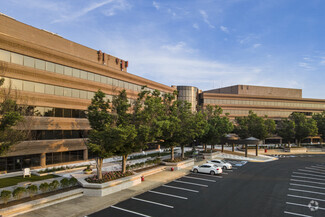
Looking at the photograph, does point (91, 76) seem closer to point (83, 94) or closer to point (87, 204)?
point (83, 94)

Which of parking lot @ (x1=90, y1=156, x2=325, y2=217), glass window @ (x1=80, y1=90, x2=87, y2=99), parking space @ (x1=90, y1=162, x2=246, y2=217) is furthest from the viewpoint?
glass window @ (x1=80, y1=90, x2=87, y2=99)

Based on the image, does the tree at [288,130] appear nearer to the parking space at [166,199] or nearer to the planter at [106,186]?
the parking space at [166,199]

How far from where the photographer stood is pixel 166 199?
66.9ft

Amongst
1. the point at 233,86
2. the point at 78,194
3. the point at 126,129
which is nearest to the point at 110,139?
the point at 126,129

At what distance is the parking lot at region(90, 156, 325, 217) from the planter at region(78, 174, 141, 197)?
2580 millimetres

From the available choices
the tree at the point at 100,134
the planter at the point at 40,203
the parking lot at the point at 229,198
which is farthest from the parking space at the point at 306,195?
the planter at the point at 40,203

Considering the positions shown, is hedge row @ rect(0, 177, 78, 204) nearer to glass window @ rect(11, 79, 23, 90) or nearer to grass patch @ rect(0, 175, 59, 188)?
grass patch @ rect(0, 175, 59, 188)

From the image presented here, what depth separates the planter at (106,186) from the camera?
20828mm

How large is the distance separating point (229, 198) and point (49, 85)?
30.2 meters

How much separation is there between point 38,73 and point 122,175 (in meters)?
20.6

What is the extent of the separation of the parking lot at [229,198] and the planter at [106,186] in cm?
258

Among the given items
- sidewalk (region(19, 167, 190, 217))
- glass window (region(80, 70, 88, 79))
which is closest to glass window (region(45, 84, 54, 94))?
glass window (region(80, 70, 88, 79))

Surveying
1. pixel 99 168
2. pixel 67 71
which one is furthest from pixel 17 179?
pixel 67 71

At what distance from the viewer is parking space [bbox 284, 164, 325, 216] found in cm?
1789
